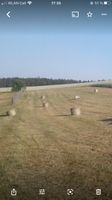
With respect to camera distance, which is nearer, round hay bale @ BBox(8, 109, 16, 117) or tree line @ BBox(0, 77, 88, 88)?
tree line @ BBox(0, 77, 88, 88)

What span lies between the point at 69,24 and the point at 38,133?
0.97 meters

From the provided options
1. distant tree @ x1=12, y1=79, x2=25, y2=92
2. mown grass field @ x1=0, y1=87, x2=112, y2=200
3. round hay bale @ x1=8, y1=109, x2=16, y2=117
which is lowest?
mown grass field @ x1=0, y1=87, x2=112, y2=200

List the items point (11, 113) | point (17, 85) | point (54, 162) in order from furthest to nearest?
point (11, 113) → point (17, 85) → point (54, 162)

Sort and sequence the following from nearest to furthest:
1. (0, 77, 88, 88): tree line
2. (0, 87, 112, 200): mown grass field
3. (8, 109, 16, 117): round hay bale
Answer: (0, 87, 112, 200): mown grass field, (0, 77, 88, 88): tree line, (8, 109, 16, 117): round hay bale

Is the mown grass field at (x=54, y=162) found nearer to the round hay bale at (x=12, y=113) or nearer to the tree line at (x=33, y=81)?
the tree line at (x=33, y=81)

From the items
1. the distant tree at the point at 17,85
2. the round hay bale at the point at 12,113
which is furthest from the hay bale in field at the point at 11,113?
the distant tree at the point at 17,85

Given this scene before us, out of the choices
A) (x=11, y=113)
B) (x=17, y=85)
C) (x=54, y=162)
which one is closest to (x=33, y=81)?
(x=17, y=85)

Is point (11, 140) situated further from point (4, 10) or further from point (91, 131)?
point (4, 10)

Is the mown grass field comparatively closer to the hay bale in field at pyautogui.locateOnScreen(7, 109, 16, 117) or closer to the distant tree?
the distant tree

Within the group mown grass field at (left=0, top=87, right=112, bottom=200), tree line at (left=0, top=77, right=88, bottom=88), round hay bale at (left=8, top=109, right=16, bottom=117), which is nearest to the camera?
mown grass field at (left=0, top=87, right=112, bottom=200)

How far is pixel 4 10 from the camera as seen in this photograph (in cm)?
264

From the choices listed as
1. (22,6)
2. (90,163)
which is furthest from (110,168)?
(22,6)

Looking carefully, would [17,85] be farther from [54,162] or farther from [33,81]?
[54,162]

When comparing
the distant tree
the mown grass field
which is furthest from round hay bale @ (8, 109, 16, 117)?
the distant tree
